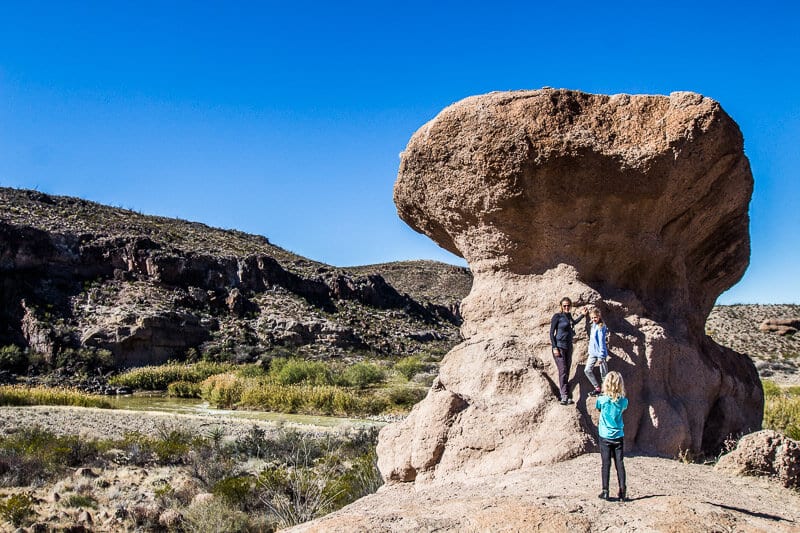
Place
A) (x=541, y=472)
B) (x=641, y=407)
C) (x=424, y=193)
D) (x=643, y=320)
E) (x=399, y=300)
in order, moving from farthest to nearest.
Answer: (x=399, y=300)
(x=424, y=193)
(x=643, y=320)
(x=641, y=407)
(x=541, y=472)

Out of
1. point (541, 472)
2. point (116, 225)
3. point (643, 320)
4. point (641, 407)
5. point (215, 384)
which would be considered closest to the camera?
point (541, 472)

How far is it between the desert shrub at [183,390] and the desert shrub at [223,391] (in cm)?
114

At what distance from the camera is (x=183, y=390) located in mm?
27906

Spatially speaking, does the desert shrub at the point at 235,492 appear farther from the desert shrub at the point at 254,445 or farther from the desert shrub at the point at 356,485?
the desert shrub at the point at 254,445

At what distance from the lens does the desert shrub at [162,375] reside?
2939cm

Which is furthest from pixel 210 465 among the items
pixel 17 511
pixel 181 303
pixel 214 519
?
pixel 181 303

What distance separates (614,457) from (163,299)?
37.1 m

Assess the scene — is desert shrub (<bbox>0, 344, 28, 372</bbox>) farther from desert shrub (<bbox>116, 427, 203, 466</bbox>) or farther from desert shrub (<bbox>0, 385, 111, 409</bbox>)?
desert shrub (<bbox>116, 427, 203, 466</bbox>)

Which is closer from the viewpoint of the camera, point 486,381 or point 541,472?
point 541,472

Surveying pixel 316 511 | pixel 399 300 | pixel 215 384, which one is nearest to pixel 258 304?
pixel 399 300

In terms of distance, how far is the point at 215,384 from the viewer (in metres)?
26.0

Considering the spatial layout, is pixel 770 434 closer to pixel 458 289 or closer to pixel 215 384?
pixel 215 384

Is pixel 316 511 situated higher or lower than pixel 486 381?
lower

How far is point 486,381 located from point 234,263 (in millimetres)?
40927
